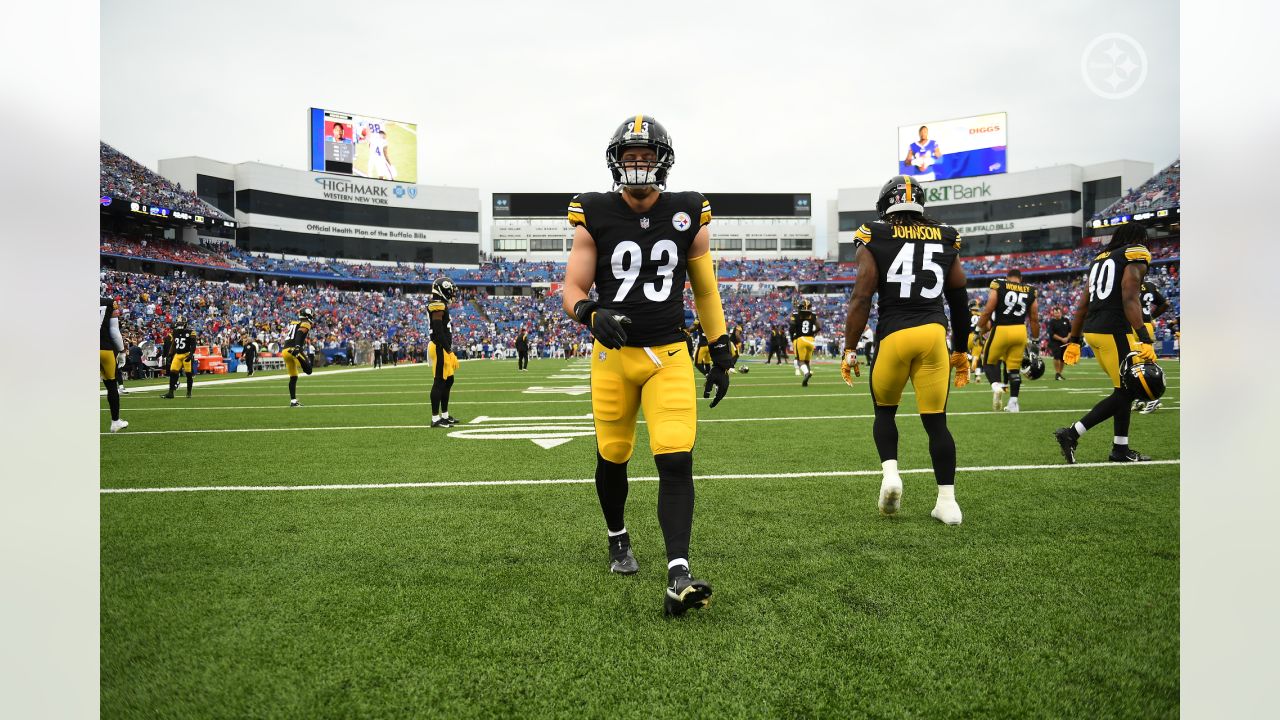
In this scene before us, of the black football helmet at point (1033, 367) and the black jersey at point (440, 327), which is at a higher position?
the black jersey at point (440, 327)

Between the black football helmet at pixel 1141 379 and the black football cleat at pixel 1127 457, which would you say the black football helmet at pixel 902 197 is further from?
the black football cleat at pixel 1127 457

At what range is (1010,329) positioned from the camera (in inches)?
400

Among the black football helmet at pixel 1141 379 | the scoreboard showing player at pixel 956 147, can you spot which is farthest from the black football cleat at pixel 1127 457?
the scoreboard showing player at pixel 956 147

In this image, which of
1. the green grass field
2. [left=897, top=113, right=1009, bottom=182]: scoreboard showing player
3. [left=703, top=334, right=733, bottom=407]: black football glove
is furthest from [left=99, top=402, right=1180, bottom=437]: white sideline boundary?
[left=897, top=113, right=1009, bottom=182]: scoreboard showing player

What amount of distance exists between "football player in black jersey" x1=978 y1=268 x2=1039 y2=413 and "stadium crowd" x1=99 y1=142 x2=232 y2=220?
1620 inches

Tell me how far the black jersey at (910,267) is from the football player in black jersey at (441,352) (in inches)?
239

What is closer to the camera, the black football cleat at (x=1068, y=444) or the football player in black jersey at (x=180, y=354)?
the black football cleat at (x=1068, y=444)

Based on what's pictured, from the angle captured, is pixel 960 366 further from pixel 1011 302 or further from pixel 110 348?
pixel 110 348

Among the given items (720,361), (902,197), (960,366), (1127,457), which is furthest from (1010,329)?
(720,361)

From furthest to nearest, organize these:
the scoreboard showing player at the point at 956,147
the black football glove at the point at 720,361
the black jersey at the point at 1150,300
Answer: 1. the scoreboard showing player at the point at 956,147
2. the black jersey at the point at 1150,300
3. the black football glove at the point at 720,361

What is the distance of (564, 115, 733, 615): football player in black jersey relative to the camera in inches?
121

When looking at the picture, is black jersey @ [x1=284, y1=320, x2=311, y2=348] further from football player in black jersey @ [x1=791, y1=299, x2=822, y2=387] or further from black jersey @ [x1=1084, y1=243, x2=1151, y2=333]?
black jersey @ [x1=1084, y1=243, x2=1151, y2=333]

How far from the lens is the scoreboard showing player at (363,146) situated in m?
54.2

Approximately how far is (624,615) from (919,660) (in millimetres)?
1091
